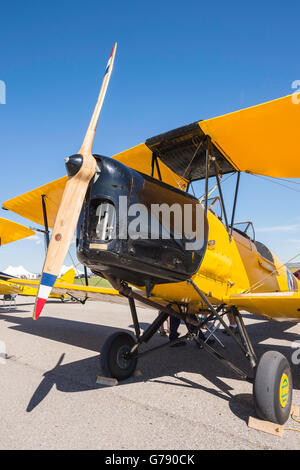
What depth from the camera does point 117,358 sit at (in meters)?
3.94

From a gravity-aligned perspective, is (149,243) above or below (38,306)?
above

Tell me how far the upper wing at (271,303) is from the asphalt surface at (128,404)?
1032mm

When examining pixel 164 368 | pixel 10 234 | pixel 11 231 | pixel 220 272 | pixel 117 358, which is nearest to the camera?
pixel 220 272

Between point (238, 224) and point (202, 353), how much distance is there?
263cm

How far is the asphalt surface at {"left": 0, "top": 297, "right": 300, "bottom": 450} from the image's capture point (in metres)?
2.33

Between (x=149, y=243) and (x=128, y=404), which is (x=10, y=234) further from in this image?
(x=149, y=243)

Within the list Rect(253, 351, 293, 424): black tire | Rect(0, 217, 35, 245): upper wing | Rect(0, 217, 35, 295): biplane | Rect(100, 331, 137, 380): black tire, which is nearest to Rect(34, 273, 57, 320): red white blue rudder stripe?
Rect(100, 331, 137, 380): black tire

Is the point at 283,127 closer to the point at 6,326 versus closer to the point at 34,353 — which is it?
the point at 34,353

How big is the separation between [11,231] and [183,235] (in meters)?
9.49

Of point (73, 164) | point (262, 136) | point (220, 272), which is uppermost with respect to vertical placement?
point (262, 136)

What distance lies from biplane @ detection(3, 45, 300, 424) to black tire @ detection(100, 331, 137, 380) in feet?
0.04

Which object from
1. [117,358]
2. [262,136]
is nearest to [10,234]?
[117,358]

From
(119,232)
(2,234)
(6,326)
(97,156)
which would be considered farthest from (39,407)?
(2,234)

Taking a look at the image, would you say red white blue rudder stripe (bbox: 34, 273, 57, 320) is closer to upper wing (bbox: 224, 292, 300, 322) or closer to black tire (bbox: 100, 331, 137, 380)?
black tire (bbox: 100, 331, 137, 380)
